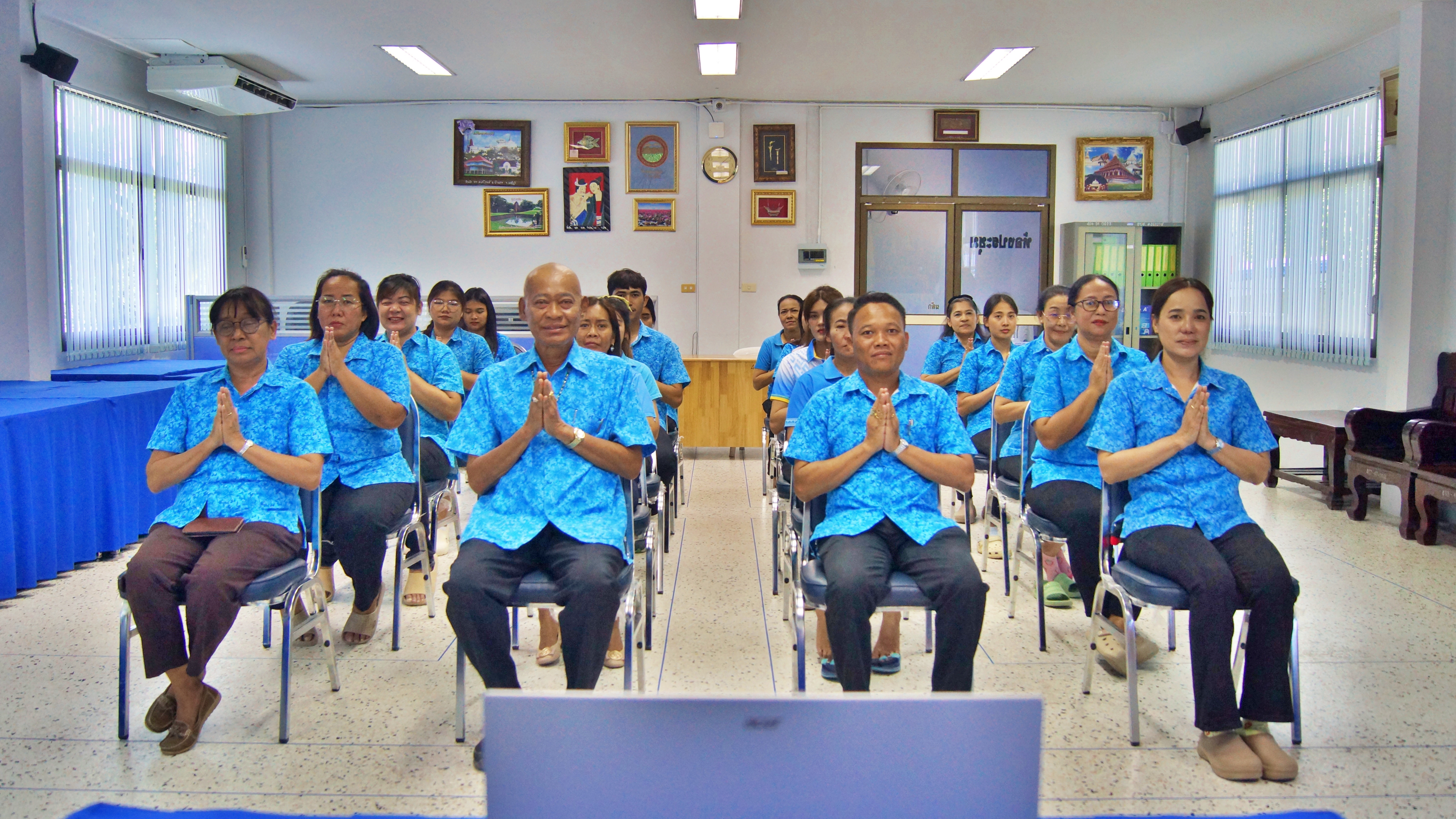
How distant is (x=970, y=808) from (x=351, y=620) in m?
3.10

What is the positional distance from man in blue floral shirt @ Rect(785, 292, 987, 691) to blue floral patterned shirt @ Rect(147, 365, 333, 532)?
1.44 metres

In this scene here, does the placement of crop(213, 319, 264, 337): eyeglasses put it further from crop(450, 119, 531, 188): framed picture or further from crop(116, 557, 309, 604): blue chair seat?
crop(450, 119, 531, 188): framed picture

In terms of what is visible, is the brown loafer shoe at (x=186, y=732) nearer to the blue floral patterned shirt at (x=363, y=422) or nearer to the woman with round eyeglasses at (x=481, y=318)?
the blue floral patterned shirt at (x=363, y=422)

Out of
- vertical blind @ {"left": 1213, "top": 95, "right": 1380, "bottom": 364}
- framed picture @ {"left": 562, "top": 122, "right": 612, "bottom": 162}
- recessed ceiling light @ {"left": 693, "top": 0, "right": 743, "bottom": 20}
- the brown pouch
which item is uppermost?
recessed ceiling light @ {"left": 693, "top": 0, "right": 743, "bottom": 20}

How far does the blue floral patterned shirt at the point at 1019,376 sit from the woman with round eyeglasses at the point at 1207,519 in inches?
39.6

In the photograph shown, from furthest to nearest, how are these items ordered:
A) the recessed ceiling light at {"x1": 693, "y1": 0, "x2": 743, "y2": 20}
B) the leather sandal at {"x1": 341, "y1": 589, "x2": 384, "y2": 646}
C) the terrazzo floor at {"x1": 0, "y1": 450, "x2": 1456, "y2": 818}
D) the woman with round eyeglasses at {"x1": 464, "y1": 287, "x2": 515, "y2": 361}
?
the recessed ceiling light at {"x1": 693, "y1": 0, "x2": 743, "y2": 20}
the woman with round eyeglasses at {"x1": 464, "y1": 287, "x2": 515, "y2": 361}
the leather sandal at {"x1": 341, "y1": 589, "x2": 384, "y2": 646}
the terrazzo floor at {"x1": 0, "y1": 450, "x2": 1456, "y2": 818}

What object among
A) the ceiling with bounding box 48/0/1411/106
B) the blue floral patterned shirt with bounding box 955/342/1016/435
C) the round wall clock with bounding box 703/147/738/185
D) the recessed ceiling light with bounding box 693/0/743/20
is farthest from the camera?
the round wall clock with bounding box 703/147/738/185

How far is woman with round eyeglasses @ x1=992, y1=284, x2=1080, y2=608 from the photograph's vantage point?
12.9ft

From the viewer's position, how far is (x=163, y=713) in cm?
263

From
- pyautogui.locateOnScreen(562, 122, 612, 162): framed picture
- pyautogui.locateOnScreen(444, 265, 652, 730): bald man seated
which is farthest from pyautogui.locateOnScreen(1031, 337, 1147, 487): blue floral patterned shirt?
pyautogui.locateOnScreen(562, 122, 612, 162): framed picture

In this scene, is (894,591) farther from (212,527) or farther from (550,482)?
(212,527)

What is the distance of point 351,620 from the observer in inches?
137

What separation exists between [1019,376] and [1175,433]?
1.27 metres

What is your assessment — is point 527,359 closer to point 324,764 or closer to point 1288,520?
point 324,764
